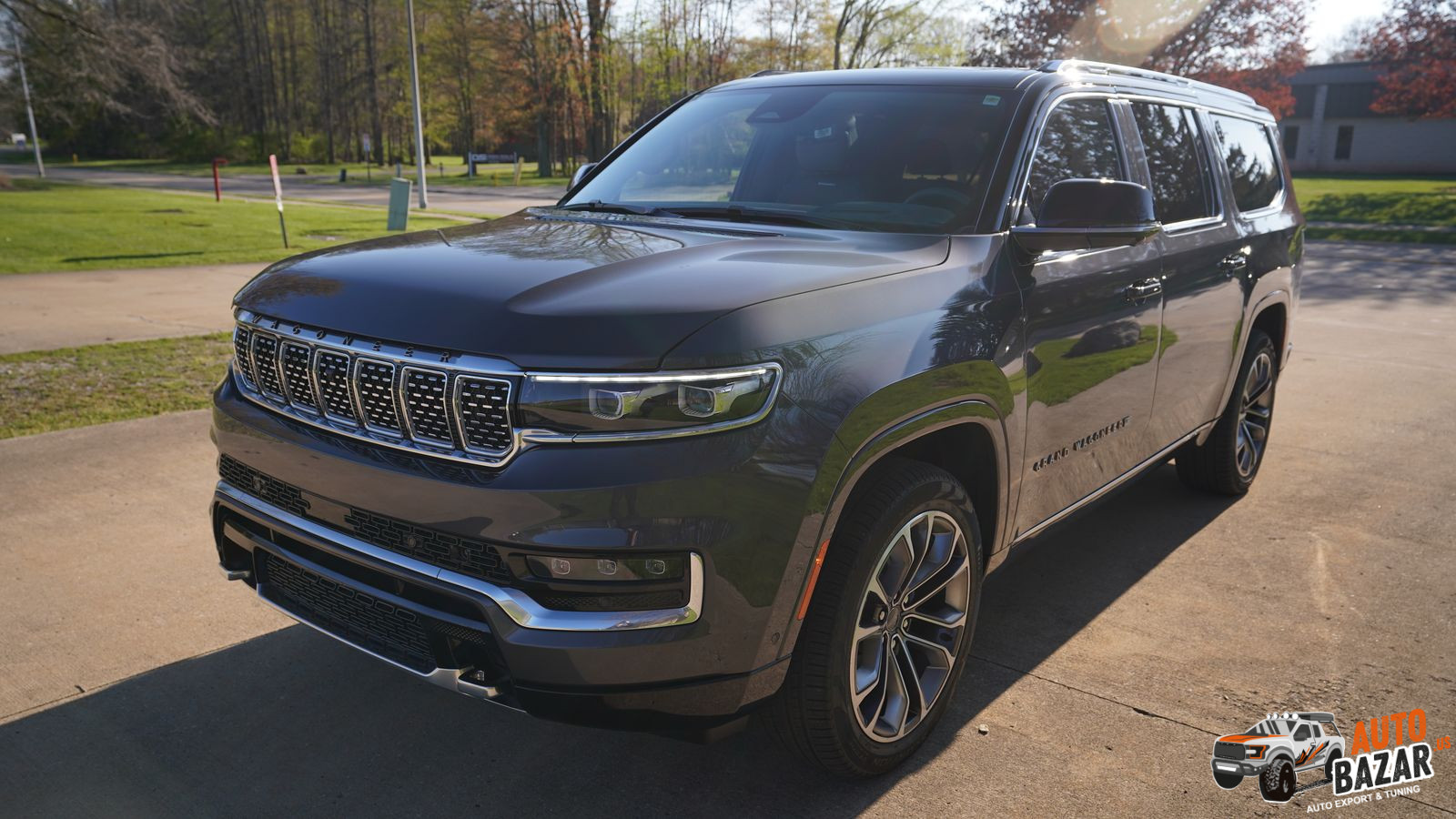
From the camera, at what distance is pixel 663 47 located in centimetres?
5141

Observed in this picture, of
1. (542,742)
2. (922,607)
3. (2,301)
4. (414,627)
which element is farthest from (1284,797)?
(2,301)

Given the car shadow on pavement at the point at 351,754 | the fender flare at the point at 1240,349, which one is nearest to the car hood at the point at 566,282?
the car shadow on pavement at the point at 351,754

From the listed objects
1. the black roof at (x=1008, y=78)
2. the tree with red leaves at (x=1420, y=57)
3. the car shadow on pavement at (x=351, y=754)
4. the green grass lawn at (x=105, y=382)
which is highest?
the tree with red leaves at (x=1420, y=57)

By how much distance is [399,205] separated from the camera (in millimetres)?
19875

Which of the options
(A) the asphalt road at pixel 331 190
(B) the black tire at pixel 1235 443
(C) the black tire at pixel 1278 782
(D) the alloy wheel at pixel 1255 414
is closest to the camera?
(C) the black tire at pixel 1278 782

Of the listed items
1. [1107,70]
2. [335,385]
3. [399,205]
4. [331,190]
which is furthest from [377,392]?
[331,190]

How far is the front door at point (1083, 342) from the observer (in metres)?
3.31

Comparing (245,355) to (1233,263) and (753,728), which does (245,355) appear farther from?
(1233,263)

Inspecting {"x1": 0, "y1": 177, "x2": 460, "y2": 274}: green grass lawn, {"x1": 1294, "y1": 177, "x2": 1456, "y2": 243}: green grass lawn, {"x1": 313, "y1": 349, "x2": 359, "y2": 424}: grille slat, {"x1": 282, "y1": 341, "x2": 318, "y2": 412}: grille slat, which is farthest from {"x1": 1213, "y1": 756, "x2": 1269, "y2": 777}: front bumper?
{"x1": 1294, "y1": 177, "x2": 1456, "y2": 243}: green grass lawn

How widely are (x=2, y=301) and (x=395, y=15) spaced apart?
60.5 meters

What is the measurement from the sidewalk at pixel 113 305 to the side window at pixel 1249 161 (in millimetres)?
7713

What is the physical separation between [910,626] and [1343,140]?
222ft

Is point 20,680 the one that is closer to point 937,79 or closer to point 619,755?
point 619,755

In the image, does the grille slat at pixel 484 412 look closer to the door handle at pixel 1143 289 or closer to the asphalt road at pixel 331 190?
the door handle at pixel 1143 289
